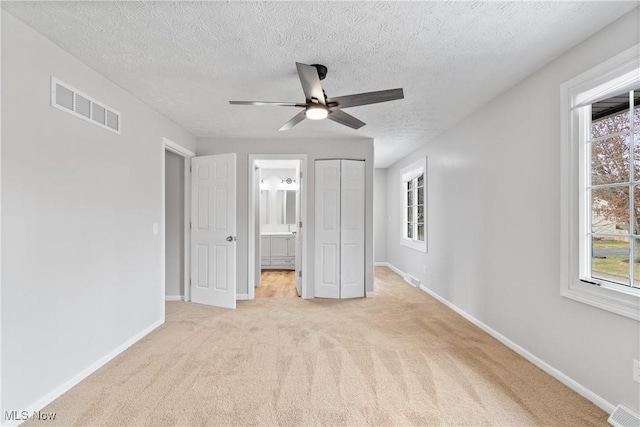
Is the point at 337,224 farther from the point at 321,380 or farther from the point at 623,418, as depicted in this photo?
the point at 623,418

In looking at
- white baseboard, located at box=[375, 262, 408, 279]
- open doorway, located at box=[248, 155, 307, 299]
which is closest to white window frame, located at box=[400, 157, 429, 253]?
white baseboard, located at box=[375, 262, 408, 279]

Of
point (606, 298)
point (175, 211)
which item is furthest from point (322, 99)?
point (175, 211)

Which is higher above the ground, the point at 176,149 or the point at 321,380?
the point at 176,149

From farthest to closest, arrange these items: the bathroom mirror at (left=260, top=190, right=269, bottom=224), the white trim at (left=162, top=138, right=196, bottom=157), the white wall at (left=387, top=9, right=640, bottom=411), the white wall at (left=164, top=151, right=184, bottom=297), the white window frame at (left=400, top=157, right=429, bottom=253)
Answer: the bathroom mirror at (left=260, top=190, right=269, bottom=224) → the white window frame at (left=400, top=157, right=429, bottom=253) → the white wall at (left=164, top=151, right=184, bottom=297) → the white trim at (left=162, top=138, right=196, bottom=157) → the white wall at (left=387, top=9, right=640, bottom=411)

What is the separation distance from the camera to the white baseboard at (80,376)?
1.94 meters

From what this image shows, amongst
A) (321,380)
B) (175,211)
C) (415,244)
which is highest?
(175,211)

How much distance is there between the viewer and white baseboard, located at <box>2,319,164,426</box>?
6.35ft

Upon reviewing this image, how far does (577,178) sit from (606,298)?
0.81m

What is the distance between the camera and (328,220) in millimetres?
4586

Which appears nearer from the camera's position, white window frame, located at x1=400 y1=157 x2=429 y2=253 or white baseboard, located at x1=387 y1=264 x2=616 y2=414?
white baseboard, located at x1=387 y1=264 x2=616 y2=414

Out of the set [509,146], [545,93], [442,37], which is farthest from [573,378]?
[442,37]

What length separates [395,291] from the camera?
4922 mm

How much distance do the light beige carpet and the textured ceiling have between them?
7.76ft

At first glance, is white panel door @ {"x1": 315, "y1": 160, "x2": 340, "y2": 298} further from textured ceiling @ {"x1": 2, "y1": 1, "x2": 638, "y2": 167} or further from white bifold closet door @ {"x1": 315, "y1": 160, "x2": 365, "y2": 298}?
textured ceiling @ {"x1": 2, "y1": 1, "x2": 638, "y2": 167}
